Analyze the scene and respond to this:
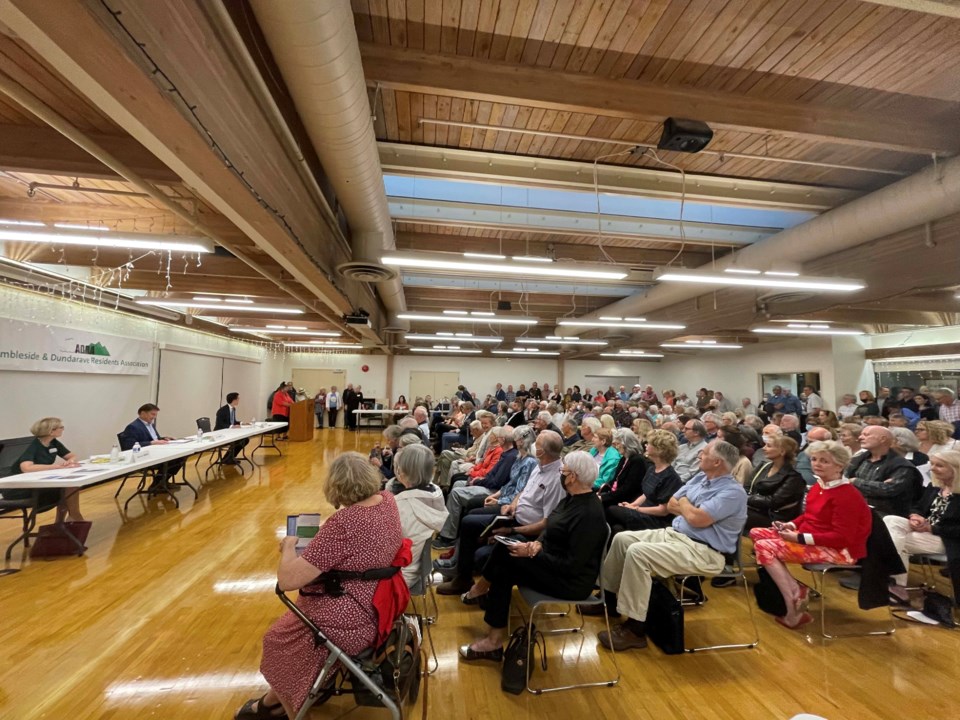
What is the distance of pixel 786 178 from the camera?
414 cm

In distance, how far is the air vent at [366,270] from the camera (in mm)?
4305

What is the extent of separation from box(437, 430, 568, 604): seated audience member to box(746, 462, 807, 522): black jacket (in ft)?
6.51

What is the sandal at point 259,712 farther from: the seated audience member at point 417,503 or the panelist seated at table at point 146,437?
the panelist seated at table at point 146,437

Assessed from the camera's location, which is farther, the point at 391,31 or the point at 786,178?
the point at 786,178

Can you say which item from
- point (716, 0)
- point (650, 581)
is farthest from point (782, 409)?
point (716, 0)

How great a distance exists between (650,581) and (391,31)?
3623 mm

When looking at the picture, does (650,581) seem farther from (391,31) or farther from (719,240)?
(719,240)

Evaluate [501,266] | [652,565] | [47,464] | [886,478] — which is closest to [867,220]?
[886,478]

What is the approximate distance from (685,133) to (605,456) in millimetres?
2826

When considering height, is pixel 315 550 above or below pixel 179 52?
below

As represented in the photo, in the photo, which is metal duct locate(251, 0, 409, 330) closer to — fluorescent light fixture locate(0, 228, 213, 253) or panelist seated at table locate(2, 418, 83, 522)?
fluorescent light fixture locate(0, 228, 213, 253)

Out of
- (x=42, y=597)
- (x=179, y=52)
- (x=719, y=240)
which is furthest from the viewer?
(x=719, y=240)

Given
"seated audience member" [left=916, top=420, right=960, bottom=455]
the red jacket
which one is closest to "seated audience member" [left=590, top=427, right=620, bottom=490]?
the red jacket

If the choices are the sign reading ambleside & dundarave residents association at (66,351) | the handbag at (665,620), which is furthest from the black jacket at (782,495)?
the sign reading ambleside & dundarave residents association at (66,351)
